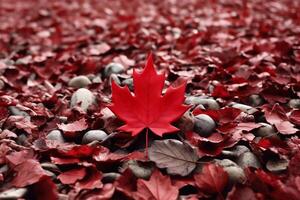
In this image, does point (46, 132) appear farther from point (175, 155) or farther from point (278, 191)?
point (278, 191)

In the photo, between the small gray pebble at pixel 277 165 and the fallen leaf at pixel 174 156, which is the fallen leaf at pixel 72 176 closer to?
the fallen leaf at pixel 174 156

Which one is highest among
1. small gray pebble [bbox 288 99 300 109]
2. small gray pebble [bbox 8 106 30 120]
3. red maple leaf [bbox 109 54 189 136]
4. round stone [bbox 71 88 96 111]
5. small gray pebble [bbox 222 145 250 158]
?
red maple leaf [bbox 109 54 189 136]

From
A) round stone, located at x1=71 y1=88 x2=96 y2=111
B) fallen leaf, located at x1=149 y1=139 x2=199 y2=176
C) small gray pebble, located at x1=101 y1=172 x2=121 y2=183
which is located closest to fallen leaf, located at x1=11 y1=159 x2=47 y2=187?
small gray pebble, located at x1=101 y1=172 x2=121 y2=183

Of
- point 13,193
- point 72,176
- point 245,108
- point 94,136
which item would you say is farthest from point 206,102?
point 13,193

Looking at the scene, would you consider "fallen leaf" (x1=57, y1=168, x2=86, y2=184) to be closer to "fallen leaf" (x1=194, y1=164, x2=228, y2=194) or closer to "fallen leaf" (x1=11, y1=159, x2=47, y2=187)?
"fallen leaf" (x1=11, y1=159, x2=47, y2=187)

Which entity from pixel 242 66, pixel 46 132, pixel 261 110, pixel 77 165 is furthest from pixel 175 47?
pixel 77 165

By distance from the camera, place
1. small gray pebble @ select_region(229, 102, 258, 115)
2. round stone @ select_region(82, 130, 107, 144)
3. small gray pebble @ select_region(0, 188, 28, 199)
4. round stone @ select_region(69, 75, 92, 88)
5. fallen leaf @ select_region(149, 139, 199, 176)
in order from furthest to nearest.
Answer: round stone @ select_region(69, 75, 92, 88) < small gray pebble @ select_region(229, 102, 258, 115) < round stone @ select_region(82, 130, 107, 144) < fallen leaf @ select_region(149, 139, 199, 176) < small gray pebble @ select_region(0, 188, 28, 199)

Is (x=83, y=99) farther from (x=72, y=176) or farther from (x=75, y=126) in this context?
(x=72, y=176)
